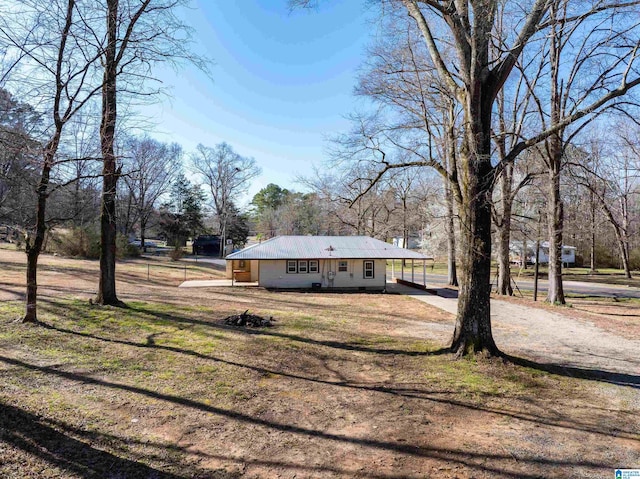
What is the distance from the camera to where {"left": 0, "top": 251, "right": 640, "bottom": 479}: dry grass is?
3756 millimetres

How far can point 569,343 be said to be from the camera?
9.48 m

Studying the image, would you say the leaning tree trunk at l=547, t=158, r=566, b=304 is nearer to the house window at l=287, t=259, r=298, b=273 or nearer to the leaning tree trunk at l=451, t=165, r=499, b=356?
the leaning tree trunk at l=451, t=165, r=499, b=356

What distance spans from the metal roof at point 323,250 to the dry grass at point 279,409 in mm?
12336

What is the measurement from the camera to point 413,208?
38.5m

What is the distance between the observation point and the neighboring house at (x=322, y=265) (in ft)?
71.0

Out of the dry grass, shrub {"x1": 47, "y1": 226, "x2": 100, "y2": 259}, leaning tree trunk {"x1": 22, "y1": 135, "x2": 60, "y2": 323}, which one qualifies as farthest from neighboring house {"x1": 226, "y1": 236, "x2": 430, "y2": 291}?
shrub {"x1": 47, "y1": 226, "x2": 100, "y2": 259}

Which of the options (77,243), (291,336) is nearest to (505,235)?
(291,336)

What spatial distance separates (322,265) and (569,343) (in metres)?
14.3

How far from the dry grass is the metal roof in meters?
12.3

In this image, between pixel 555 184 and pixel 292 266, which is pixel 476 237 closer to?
pixel 555 184

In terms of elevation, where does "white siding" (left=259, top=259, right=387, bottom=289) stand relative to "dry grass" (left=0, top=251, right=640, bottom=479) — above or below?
above

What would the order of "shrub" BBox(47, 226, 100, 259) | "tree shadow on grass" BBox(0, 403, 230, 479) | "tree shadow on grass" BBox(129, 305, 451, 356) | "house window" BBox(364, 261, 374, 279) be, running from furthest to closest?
"shrub" BBox(47, 226, 100, 259)
"house window" BBox(364, 261, 374, 279)
"tree shadow on grass" BBox(129, 305, 451, 356)
"tree shadow on grass" BBox(0, 403, 230, 479)

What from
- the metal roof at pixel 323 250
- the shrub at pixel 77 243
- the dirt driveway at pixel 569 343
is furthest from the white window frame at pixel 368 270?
the shrub at pixel 77 243

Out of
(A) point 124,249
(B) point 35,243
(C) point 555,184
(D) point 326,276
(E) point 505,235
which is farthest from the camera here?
(A) point 124,249
